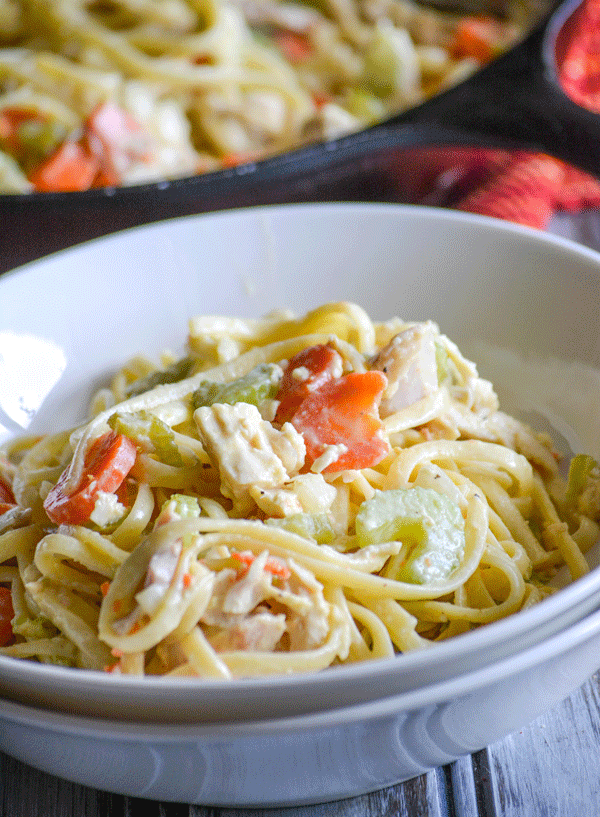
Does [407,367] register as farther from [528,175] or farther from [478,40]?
[478,40]

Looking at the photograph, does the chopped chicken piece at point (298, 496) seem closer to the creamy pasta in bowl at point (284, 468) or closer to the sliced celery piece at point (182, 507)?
the creamy pasta in bowl at point (284, 468)

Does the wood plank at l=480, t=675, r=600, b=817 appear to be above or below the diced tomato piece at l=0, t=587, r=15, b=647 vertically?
below

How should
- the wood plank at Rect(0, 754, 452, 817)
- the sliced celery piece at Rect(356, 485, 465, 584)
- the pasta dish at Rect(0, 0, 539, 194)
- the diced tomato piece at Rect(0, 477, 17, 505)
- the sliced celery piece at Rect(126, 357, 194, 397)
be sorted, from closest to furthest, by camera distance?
→ the wood plank at Rect(0, 754, 452, 817), the sliced celery piece at Rect(356, 485, 465, 584), the diced tomato piece at Rect(0, 477, 17, 505), the sliced celery piece at Rect(126, 357, 194, 397), the pasta dish at Rect(0, 0, 539, 194)

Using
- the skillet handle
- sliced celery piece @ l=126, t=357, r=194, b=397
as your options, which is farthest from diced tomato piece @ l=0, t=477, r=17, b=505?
the skillet handle

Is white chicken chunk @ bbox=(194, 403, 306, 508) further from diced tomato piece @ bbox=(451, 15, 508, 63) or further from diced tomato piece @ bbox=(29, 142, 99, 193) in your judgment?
diced tomato piece @ bbox=(451, 15, 508, 63)

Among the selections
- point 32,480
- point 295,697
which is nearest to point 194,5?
point 32,480
